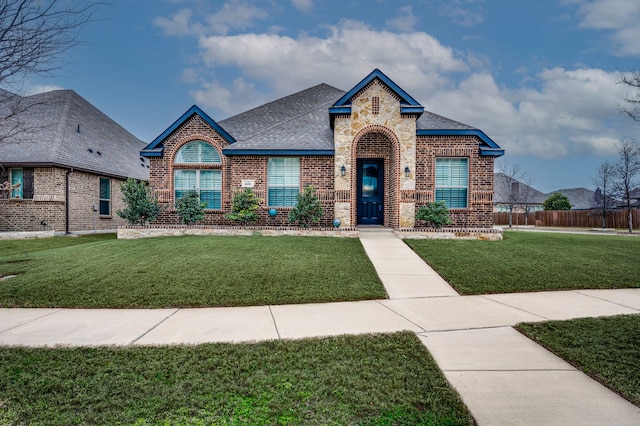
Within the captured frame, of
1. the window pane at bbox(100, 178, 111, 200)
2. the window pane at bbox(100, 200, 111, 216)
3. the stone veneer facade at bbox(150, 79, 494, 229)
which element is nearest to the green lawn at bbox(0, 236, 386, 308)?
the stone veneer facade at bbox(150, 79, 494, 229)

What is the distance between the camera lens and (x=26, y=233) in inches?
585

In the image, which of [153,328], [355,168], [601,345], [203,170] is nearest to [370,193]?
[355,168]

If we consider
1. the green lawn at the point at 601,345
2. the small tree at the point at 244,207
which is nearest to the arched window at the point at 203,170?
the small tree at the point at 244,207

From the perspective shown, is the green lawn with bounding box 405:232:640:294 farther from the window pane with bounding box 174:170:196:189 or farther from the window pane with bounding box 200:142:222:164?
the window pane with bounding box 174:170:196:189

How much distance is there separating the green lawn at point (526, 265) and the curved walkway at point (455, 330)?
51 cm

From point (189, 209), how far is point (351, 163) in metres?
6.46

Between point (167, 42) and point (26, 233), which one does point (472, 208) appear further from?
point (26, 233)

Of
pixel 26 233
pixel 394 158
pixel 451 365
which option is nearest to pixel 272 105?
pixel 394 158

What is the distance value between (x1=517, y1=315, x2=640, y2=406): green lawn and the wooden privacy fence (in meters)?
32.6

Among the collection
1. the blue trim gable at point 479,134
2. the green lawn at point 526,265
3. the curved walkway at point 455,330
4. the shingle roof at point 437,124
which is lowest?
the curved walkway at point 455,330

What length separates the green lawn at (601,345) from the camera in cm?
296

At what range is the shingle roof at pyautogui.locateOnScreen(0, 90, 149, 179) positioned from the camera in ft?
52.0

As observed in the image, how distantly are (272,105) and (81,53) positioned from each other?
13602 mm

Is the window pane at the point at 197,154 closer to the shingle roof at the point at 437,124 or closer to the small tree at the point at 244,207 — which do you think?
the small tree at the point at 244,207
